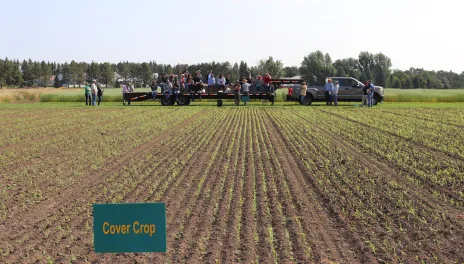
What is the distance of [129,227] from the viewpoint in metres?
3.53

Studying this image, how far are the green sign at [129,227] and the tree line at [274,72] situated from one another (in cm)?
8112

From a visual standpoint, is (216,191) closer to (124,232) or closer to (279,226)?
(279,226)

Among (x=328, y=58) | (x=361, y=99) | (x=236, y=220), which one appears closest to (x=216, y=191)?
(x=236, y=220)

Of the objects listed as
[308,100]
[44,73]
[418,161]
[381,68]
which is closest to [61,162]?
[418,161]

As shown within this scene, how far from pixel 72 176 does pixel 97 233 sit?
6838 millimetres

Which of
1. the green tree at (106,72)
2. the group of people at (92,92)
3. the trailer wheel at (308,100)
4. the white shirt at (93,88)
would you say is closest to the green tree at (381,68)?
the green tree at (106,72)

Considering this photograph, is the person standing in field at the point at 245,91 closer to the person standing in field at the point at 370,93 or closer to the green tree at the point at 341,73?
the person standing in field at the point at 370,93

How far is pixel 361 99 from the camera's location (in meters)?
34.3

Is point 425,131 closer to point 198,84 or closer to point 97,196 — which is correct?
point 97,196

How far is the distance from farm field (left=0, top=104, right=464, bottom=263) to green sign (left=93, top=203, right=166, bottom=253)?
82.1 inches

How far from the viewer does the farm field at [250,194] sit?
5945 mm

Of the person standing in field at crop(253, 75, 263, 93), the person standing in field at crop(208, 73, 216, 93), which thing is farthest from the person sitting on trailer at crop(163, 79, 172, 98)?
the person standing in field at crop(253, 75, 263, 93)

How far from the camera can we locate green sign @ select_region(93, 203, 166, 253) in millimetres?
3502

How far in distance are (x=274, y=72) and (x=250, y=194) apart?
93.7 metres
